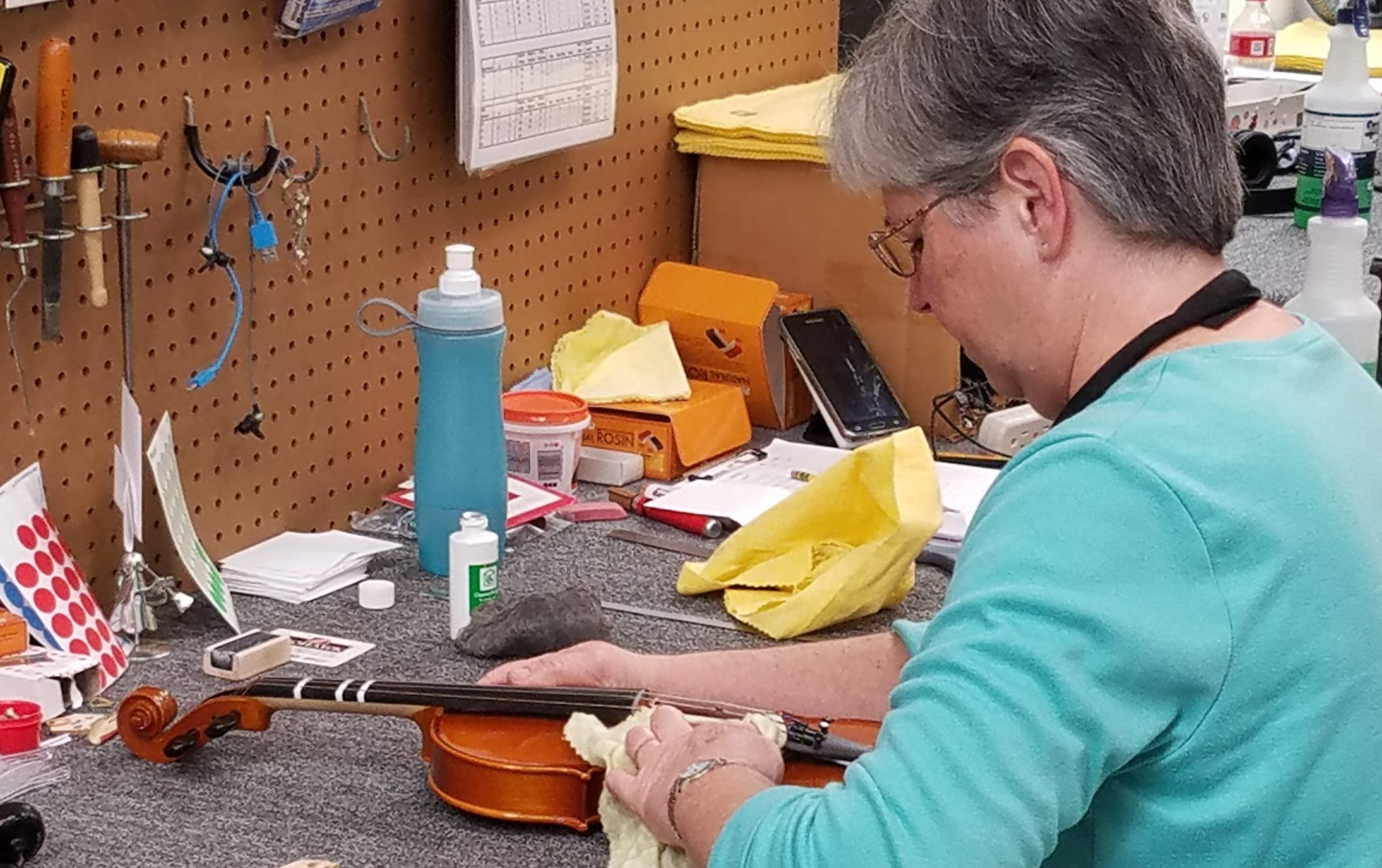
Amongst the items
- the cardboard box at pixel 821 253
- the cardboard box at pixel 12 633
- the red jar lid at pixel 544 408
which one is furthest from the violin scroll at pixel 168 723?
the cardboard box at pixel 821 253

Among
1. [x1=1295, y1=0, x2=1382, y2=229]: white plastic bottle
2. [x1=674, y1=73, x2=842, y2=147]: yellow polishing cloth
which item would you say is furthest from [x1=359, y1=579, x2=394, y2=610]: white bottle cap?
[x1=1295, y1=0, x2=1382, y2=229]: white plastic bottle

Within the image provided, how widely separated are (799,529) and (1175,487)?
0.85 metres

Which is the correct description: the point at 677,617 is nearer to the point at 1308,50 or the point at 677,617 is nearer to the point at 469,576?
the point at 469,576

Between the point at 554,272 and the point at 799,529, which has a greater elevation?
the point at 554,272

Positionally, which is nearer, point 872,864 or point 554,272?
point 872,864

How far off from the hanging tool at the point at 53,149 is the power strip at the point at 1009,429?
1.10 meters

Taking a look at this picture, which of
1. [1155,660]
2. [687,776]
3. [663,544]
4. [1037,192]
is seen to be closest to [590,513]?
[663,544]

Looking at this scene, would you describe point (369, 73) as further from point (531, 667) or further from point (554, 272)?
point (531, 667)

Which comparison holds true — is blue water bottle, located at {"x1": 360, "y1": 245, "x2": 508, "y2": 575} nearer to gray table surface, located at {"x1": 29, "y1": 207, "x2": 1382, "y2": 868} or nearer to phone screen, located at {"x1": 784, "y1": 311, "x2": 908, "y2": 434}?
gray table surface, located at {"x1": 29, "y1": 207, "x2": 1382, "y2": 868}

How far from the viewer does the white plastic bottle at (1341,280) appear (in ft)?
6.89

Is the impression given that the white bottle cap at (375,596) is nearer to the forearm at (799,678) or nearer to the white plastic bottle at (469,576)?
the white plastic bottle at (469,576)

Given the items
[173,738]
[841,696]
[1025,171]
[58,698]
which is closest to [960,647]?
[1025,171]

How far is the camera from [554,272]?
2.21 metres

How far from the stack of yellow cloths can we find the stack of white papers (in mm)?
749
